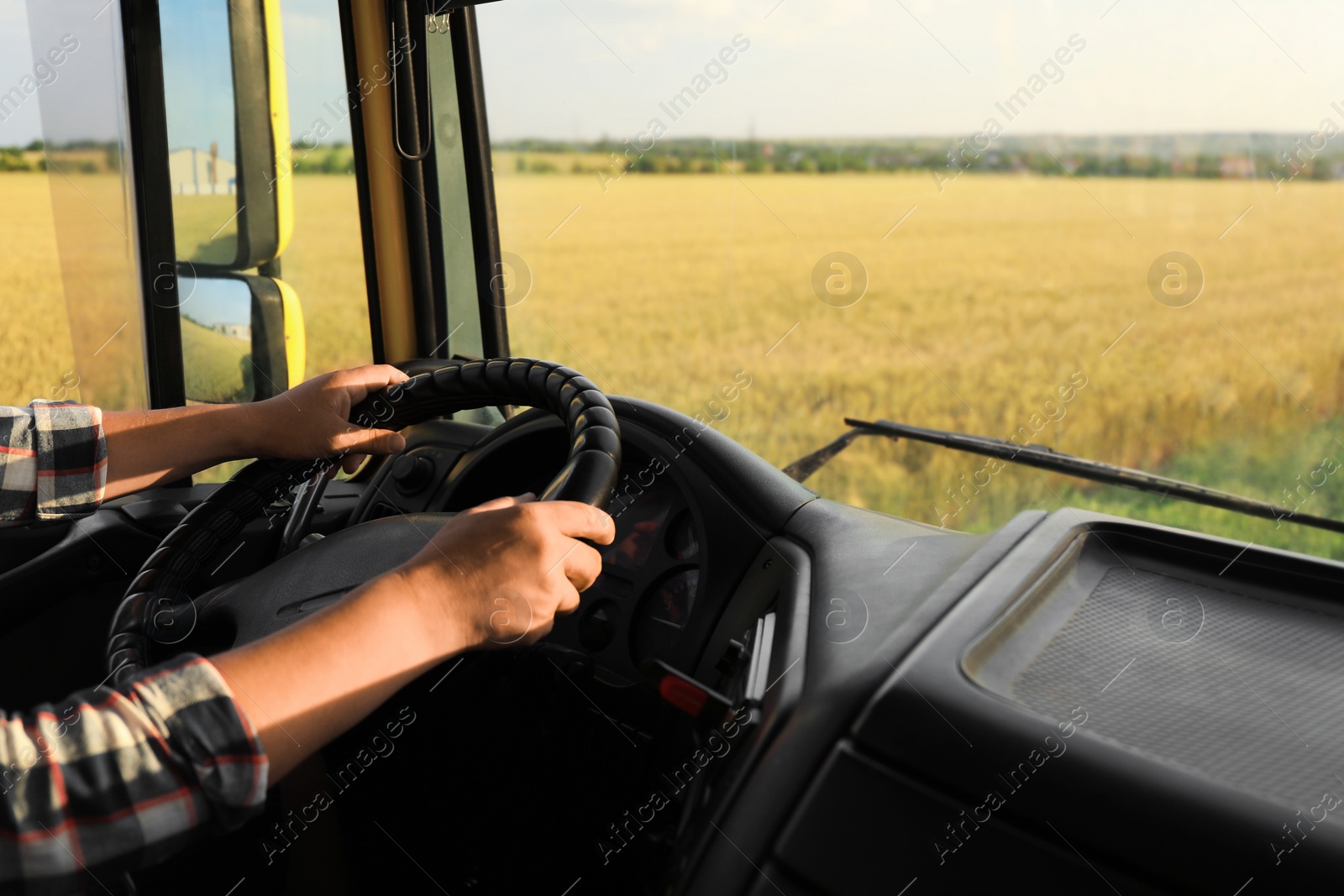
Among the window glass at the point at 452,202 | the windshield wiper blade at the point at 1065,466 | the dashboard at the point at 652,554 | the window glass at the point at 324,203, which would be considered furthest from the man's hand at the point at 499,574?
the window glass at the point at 452,202

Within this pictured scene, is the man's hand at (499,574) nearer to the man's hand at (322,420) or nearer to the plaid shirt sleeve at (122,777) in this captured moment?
the plaid shirt sleeve at (122,777)

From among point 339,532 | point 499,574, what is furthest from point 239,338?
point 499,574

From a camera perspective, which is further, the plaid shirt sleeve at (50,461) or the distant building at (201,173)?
the distant building at (201,173)

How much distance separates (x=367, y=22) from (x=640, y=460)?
138cm

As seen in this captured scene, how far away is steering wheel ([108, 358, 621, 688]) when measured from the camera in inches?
40.9

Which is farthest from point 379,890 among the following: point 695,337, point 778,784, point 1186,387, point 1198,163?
point 695,337

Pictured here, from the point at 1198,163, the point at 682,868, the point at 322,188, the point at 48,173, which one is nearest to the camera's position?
the point at 682,868

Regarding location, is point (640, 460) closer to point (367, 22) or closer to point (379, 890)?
point (379, 890)

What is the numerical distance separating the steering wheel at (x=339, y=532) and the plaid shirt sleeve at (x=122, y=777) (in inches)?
15.3

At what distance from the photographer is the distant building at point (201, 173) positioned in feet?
6.88

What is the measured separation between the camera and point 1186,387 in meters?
1.65

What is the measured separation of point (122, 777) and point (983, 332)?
341 cm

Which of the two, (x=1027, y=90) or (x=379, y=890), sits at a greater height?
(x=1027, y=90)

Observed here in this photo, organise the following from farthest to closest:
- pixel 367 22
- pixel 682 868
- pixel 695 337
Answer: pixel 695 337
pixel 367 22
pixel 682 868
